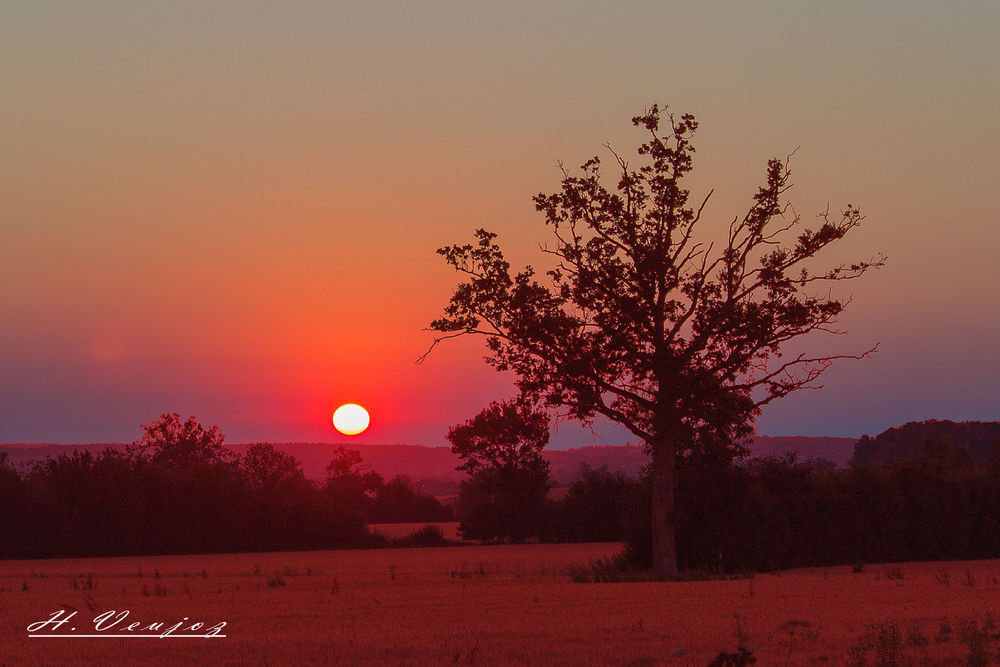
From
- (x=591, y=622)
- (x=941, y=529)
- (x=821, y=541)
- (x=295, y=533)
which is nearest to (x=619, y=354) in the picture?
(x=821, y=541)

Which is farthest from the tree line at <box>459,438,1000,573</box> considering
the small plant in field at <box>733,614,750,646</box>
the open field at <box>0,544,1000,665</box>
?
the small plant in field at <box>733,614,750,646</box>

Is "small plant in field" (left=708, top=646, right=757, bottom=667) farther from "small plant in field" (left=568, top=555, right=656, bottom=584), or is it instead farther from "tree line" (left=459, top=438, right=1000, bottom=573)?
"tree line" (left=459, top=438, right=1000, bottom=573)

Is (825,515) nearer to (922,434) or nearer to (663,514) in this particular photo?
(663,514)

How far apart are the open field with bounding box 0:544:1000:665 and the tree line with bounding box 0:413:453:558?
15.5 metres

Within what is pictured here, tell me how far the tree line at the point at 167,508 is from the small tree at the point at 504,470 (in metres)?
6.52

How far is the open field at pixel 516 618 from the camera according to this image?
13023 mm

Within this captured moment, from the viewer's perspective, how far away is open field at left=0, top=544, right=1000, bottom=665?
13023 mm

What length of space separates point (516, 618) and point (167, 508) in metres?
35.7

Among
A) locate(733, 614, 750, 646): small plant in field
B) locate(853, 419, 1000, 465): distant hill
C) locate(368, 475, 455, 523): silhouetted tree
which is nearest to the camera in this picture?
locate(733, 614, 750, 646): small plant in field

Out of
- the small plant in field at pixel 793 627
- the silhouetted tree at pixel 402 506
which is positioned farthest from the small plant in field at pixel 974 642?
the silhouetted tree at pixel 402 506

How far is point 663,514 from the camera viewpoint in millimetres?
29578

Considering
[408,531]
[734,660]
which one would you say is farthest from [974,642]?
[408,531]

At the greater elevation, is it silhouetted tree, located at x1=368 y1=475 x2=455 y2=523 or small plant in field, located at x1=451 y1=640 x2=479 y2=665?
silhouetted tree, located at x1=368 y1=475 x2=455 y2=523

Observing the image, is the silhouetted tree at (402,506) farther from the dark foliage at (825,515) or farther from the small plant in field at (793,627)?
the small plant in field at (793,627)
